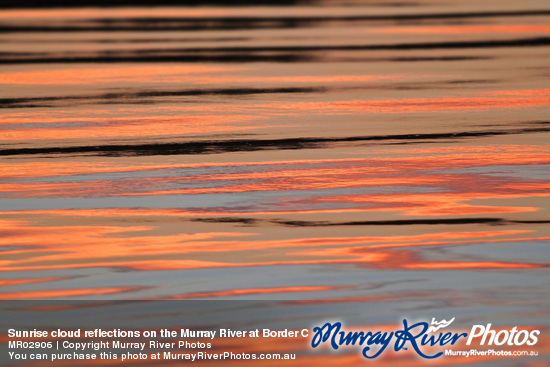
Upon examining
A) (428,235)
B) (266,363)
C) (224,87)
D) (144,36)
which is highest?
(144,36)

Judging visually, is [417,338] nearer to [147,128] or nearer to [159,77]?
[147,128]

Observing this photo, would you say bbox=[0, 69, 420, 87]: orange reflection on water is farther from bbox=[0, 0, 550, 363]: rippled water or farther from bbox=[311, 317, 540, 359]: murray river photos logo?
bbox=[311, 317, 540, 359]: murray river photos logo

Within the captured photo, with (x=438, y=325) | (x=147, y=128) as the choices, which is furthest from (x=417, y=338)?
(x=147, y=128)

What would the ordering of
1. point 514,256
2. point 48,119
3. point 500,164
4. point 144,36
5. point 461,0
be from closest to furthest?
point 514,256, point 500,164, point 48,119, point 144,36, point 461,0

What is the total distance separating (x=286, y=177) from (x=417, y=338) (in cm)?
223

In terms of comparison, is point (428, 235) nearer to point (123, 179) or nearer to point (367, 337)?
point (367, 337)

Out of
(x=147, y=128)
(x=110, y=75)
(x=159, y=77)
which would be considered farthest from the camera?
(x=110, y=75)

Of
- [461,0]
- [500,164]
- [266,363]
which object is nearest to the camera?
[266,363]

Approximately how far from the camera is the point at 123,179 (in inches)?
220

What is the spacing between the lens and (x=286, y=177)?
18.4 feet

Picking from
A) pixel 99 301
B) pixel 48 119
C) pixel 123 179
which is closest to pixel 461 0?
pixel 48 119

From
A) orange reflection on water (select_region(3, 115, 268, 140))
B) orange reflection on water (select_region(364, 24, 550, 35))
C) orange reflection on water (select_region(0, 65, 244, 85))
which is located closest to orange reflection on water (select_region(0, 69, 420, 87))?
orange reflection on water (select_region(0, 65, 244, 85))

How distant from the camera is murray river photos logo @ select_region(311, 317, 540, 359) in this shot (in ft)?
11.2

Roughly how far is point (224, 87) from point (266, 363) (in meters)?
5.60
